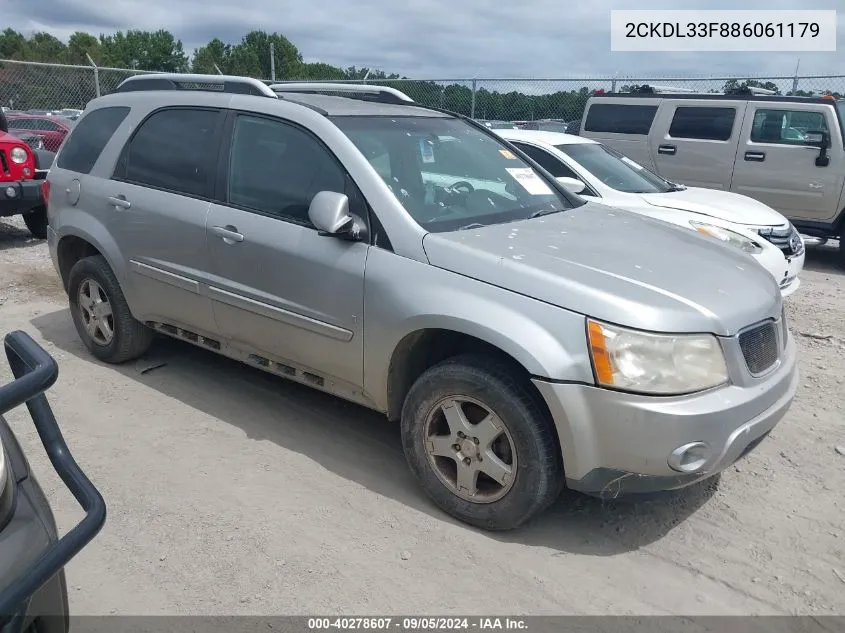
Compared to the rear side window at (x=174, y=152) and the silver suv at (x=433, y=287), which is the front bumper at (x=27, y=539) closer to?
the silver suv at (x=433, y=287)

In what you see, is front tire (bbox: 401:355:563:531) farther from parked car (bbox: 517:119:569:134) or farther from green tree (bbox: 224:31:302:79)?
green tree (bbox: 224:31:302:79)

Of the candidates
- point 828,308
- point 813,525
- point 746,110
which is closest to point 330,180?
point 813,525

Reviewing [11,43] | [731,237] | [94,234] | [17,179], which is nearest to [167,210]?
[94,234]

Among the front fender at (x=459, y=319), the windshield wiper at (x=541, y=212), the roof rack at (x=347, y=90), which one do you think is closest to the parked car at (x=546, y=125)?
the roof rack at (x=347, y=90)

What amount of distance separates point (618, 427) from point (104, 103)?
4.08 meters

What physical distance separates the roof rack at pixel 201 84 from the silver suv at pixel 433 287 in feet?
0.06

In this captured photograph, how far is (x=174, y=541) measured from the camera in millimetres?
3061

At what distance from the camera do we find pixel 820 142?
878 centimetres

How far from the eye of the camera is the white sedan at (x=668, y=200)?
6.11m

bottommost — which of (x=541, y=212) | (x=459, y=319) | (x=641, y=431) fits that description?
(x=641, y=431)

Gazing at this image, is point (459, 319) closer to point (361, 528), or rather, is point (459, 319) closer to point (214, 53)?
point (361, 528)

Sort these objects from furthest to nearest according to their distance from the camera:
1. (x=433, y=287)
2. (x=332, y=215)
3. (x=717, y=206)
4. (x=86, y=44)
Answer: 1. (x=86, y=44)
2. (x=717, y=206)
3. (x=332, y=215)
4. (x=433, y=287)

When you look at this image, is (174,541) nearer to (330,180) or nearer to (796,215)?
(330,180)

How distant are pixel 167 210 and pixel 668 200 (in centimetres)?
459
